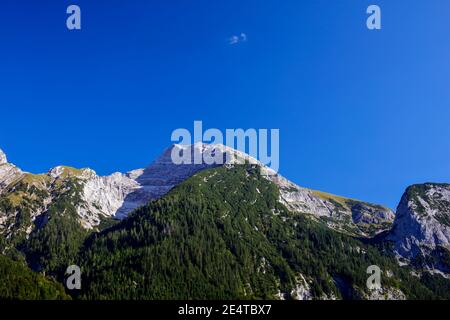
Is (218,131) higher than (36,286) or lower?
higher

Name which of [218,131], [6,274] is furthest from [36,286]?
[218,131]

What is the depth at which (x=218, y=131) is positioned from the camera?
478 ft
